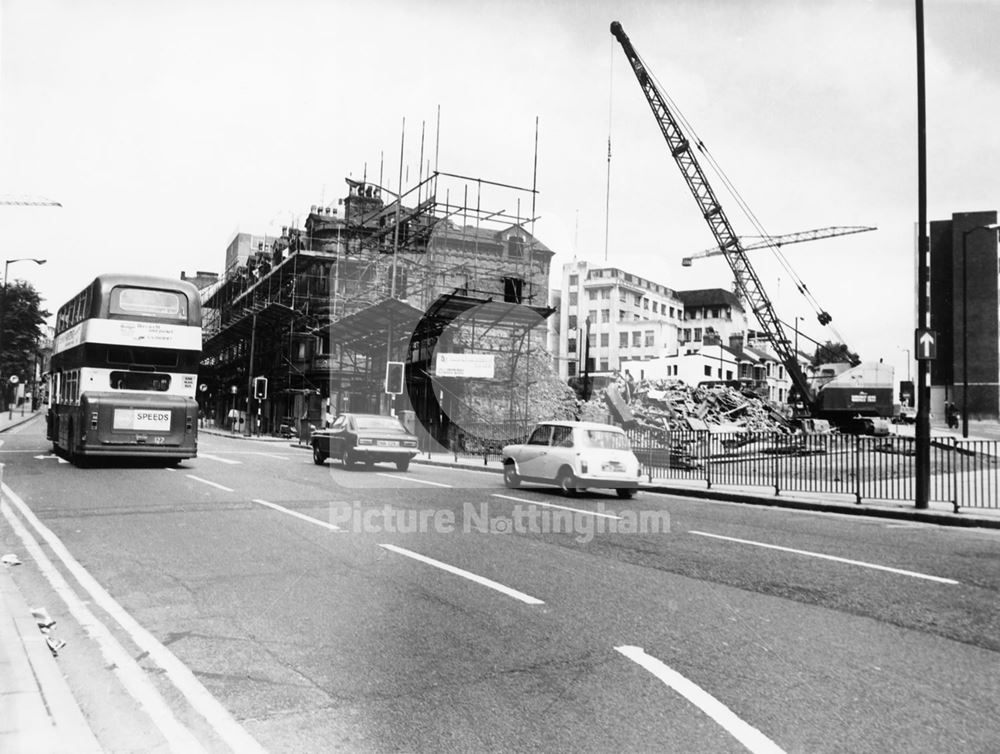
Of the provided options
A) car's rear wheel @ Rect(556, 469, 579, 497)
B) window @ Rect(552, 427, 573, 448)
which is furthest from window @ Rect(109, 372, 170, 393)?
car's rear wheel @ Rect(556, 469, 579, 497)

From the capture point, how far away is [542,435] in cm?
1748

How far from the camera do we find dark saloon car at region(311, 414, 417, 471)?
21047mm

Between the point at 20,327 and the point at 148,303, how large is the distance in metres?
60.4

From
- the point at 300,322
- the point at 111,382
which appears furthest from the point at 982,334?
the point at 111,382

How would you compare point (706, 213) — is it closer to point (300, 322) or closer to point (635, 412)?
point (635, 412)

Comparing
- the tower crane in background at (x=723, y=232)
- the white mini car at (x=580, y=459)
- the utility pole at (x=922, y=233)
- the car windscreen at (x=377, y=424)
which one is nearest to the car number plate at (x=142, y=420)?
the car windscreen at (x=377, y=424)

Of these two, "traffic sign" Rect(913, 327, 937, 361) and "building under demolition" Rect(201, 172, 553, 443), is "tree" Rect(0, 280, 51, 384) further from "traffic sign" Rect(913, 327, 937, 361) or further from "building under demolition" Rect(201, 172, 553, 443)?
"traffic sign" Rect(913, 327, 937, 361)

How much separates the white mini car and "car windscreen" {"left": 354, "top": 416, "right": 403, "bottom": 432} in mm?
5325

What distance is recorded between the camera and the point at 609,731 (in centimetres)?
397

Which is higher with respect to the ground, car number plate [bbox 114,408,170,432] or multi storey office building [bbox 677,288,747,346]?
multi storey office building [bbox 677,288,747,346]

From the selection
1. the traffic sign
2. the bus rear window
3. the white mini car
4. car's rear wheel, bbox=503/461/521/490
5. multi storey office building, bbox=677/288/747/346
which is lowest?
car's rear wheel, bbox=503/461/521/490

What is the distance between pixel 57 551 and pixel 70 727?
18.7 ft

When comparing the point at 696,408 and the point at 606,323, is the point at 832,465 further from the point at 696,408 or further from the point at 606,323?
the point at 606,323

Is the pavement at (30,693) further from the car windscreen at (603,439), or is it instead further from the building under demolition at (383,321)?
the building under demolition at (383,321)
